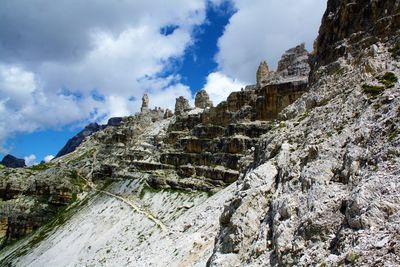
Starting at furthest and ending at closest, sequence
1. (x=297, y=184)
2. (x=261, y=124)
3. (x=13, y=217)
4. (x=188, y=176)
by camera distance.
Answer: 1. (x=13, y=217)
2. (x=188, y=176)
3. (x=261, y=124)
4. (x=297, y=184)

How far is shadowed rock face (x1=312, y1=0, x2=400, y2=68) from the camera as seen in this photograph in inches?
1542

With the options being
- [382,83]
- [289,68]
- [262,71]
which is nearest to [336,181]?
[382,83]

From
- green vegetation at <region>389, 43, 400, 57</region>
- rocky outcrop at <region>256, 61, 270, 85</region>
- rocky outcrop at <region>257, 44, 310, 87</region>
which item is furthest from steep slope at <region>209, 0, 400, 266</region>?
rocky outcrop at <region>256, 61, 270, 85</region>

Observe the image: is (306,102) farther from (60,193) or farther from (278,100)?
(60,193)

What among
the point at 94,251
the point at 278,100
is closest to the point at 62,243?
the point at 94,251

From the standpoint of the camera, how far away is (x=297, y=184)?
26391mm

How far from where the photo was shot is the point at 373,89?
2933cm

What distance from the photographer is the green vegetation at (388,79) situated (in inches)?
1125

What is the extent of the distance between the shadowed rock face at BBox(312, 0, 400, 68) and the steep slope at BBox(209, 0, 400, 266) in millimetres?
263

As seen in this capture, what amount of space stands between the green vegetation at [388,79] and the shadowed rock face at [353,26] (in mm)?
9078

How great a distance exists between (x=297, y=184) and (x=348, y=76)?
16066mm

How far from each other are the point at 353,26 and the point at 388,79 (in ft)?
63.4

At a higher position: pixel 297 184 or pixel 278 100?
pixel 278 100

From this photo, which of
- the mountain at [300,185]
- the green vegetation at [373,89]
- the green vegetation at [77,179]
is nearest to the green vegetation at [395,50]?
the mountain at [300,185]
